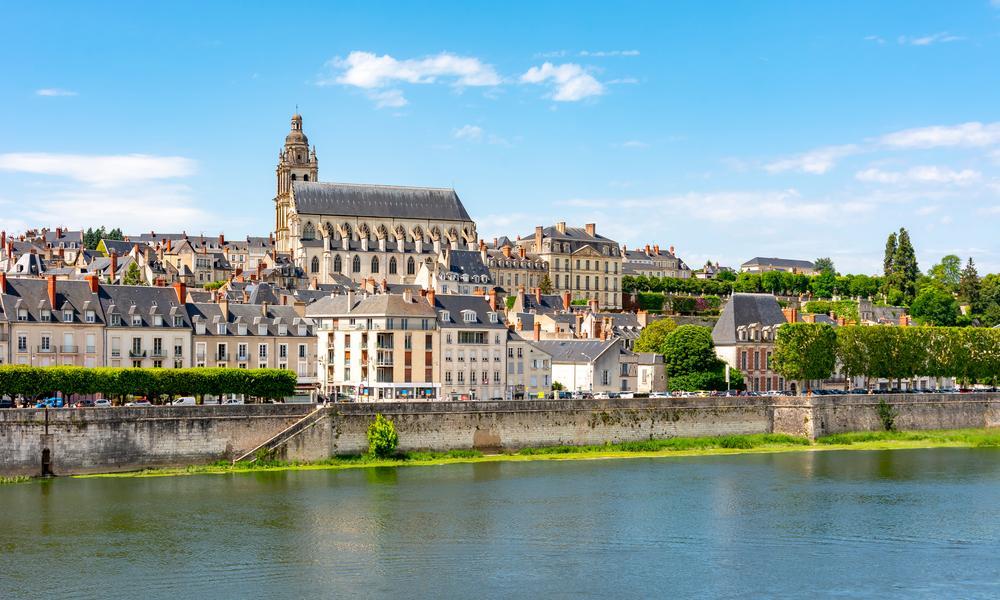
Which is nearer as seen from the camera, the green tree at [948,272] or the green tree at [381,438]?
the green tree at [381,438]

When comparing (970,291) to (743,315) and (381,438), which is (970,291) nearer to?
(743,315)

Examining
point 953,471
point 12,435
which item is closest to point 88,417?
point 12,435

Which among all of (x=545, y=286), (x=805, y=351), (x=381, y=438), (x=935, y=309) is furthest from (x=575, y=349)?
(x=935, y=309)

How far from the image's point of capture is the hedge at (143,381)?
40906mm

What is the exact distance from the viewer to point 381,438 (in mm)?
43219

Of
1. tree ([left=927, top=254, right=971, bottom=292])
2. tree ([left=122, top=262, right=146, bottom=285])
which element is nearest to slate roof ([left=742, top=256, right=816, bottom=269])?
tree ([left=927, top=254, right=971, bottom=292])

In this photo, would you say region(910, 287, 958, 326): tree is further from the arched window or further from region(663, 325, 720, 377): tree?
the arched window

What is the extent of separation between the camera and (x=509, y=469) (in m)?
43.2

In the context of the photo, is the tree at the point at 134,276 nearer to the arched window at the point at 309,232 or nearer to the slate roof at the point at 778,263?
the arched window at the point at 309,232

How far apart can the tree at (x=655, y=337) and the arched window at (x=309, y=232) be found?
43266 mm

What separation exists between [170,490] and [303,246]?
6548 centimetres

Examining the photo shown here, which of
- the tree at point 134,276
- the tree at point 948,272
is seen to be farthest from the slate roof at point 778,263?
the tree at point 134,276

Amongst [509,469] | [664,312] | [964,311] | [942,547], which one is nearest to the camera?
[942,547]

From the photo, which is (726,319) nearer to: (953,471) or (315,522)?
(953,471)
